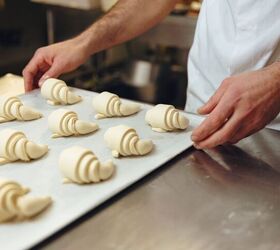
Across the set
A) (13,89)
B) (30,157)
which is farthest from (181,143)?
(13,89)

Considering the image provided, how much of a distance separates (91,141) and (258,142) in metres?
0.38

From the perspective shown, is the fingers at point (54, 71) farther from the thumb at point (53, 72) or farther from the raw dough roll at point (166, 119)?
the raw dough roll at point (166, 119)

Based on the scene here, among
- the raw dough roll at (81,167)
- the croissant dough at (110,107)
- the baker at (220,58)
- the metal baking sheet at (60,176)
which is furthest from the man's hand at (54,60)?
the raw dough roll at (81,167)

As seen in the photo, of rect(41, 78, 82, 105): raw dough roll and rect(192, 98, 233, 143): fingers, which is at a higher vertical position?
rect(192, 98, 233, 143): fingers

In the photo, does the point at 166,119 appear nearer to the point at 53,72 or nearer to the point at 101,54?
the point at 53,72

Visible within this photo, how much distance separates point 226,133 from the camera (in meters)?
0.84

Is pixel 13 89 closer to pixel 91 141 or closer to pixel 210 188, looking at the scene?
pixel 91 141

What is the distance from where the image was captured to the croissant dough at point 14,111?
1.03 m

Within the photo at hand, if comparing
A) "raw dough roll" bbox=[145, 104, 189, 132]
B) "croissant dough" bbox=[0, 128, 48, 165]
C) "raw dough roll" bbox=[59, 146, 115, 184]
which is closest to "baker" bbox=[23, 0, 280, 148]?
"raw dough roll" bbox=[145, 104, 189, 132]

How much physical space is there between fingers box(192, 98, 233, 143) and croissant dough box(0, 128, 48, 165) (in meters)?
0.32

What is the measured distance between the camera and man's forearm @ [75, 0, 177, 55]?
1.33 m

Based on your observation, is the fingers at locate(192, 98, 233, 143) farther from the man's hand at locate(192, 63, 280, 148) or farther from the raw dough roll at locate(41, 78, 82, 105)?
the raw dough roll at locate(41, 78, 82, 105)

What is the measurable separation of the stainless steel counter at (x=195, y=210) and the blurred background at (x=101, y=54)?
53.8 inches

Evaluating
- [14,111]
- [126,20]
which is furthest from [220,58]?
[14,111]
